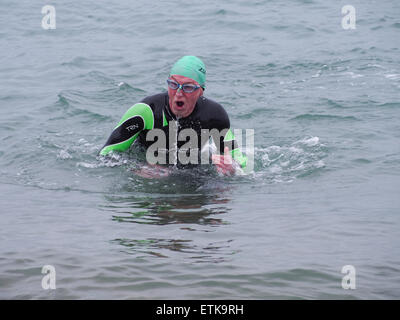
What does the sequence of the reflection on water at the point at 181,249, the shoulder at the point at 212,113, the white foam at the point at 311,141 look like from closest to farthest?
the reflection on water at the point at 181,249 → the shoulder at the point at 212,113 → the white foam at the point at 311,141

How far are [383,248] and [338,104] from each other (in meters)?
5.72

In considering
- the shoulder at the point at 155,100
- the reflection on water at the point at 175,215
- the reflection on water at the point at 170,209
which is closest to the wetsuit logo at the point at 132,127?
the shoulder at the point at 155,100

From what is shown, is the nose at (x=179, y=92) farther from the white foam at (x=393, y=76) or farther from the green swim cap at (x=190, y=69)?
the white foam at (x=393, y=76)

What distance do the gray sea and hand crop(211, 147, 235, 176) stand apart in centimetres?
9

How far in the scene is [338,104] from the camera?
32.1 feet

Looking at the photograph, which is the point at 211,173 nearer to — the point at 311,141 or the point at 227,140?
the point at 227,140

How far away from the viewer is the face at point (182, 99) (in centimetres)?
614

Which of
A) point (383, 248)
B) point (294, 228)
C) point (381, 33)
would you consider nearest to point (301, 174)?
point (294, 228)

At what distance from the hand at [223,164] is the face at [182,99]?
56 centimetres

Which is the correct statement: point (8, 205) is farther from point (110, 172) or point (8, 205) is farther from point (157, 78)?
point (157, 78)

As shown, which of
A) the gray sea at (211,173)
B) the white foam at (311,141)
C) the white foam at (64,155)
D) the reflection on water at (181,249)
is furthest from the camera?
the white foam at (311,141)

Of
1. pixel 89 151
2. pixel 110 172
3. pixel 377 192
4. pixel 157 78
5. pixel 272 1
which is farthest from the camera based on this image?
pixel 272 1

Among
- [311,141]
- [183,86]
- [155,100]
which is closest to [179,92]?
[183,86]
